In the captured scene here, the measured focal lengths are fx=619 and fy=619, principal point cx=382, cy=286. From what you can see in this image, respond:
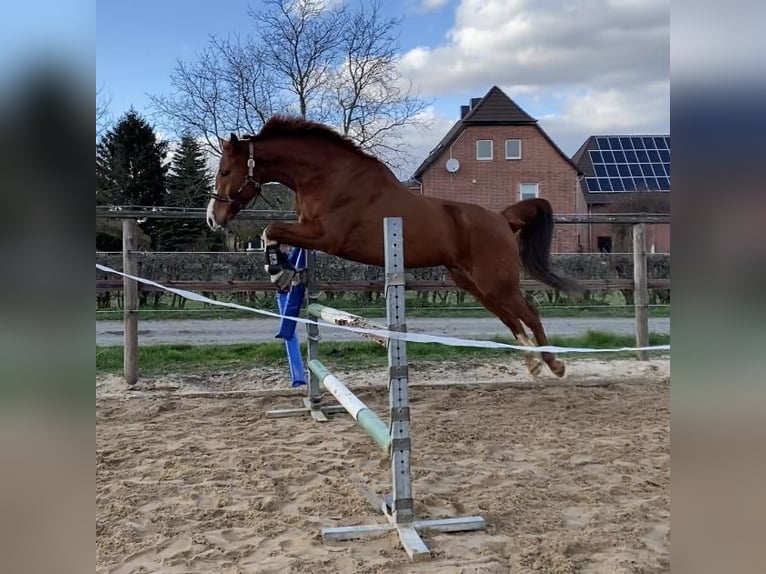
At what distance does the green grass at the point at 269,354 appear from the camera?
5.40 m

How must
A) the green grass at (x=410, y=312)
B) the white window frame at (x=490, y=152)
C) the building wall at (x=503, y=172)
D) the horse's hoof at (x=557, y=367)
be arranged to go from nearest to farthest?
the horse's hoof at (x=557, y=367), the green grass at (x=410, y=312), the building wall at (x=503, y=172), the white window frame at (x=490, y=152)

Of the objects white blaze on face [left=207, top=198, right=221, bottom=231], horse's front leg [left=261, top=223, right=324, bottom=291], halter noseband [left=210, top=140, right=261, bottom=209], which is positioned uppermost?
halter noseband [left=210, top=140, right=261, bottom=209]

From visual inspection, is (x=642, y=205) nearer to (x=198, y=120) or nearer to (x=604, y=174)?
(x=604, y=174)

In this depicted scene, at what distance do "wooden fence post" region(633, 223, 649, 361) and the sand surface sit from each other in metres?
0.75

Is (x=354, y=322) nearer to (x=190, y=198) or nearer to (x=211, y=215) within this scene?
(x=211, y=215)

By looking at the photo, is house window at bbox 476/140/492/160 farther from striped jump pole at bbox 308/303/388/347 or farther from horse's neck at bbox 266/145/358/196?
striped jump pole at bbox 308/303/388/347

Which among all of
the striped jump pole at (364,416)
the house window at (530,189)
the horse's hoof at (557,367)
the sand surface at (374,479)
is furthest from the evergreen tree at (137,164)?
the striped jump pole at (364,416)

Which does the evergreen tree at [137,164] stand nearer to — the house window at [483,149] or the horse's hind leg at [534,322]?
the house window at [483,149]

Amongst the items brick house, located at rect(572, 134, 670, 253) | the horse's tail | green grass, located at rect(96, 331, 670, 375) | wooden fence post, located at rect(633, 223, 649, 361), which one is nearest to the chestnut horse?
the horse's tail

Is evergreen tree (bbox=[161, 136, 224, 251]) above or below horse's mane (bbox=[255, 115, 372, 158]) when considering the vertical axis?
above

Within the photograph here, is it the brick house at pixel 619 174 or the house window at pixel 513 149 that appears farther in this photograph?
the house window at pixel 513 149

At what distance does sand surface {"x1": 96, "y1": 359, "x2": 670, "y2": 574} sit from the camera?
202 cm

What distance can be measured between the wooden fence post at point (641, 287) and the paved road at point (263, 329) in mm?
1737
